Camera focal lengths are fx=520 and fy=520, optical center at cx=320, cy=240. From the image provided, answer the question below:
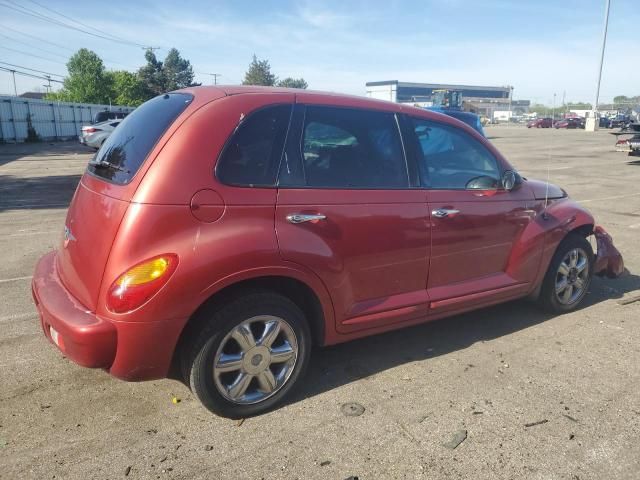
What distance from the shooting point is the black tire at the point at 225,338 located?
2.82 m

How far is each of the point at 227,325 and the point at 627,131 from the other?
2090 cm

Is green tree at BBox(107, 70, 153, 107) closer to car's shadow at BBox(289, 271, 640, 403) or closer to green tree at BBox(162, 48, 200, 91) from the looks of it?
green tree at BBox(162, 48, 200, 91)

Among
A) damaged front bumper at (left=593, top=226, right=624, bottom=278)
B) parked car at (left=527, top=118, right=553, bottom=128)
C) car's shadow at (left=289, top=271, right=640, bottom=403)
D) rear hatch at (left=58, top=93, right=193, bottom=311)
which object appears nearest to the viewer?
rear hatch at (left=58, top=93, right=193, bottom=311)

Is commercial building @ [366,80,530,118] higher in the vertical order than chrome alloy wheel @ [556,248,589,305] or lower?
higher

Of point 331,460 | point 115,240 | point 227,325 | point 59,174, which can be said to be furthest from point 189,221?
point 59,174

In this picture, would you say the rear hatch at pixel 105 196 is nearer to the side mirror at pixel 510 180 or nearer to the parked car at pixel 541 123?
the side mirror at pixel 510 180

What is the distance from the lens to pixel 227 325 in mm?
2844

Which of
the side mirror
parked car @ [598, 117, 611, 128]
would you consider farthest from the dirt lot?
parked car @ [598, 117, 611, 128]

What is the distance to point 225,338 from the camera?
2871 mm

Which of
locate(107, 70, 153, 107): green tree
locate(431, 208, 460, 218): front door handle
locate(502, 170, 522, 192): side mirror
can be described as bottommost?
locate(431, 208, 460, 218): front door handle

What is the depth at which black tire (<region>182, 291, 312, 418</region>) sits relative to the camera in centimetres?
282

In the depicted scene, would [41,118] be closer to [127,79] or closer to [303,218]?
[303,218]

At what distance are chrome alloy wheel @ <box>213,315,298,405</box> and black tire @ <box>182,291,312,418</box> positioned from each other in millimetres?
19

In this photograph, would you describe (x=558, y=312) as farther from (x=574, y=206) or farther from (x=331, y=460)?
(x=331, y=460)
